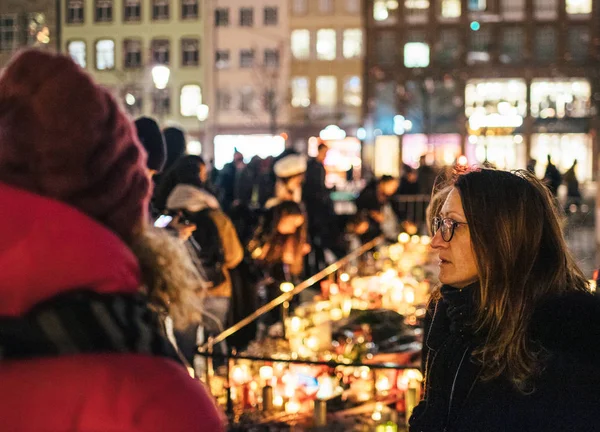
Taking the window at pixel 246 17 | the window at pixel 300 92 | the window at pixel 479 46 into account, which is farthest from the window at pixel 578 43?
the window at pixel 246 17

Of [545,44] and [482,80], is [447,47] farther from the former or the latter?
[545,44]

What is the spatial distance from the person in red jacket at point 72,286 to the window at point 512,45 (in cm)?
5848

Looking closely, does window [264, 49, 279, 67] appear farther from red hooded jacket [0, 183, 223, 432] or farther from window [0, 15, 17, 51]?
red hooded jacket [0, 183, 223, 432]

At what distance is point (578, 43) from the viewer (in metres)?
57.8

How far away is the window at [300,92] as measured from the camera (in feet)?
198

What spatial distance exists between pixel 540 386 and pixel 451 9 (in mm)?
59237

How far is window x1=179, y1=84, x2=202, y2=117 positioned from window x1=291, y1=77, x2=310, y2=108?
5.78 m

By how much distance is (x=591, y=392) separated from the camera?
8.05 ft

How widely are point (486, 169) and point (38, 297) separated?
1.62 metres

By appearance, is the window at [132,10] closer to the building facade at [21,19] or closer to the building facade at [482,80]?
the building facade at [21,19]

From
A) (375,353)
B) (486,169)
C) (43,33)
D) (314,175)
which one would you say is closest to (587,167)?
(43,33)

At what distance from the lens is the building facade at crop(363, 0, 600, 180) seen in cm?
5675

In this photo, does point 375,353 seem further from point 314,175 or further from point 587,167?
point 587,167

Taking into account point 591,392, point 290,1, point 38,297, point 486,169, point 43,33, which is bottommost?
point 591,392
